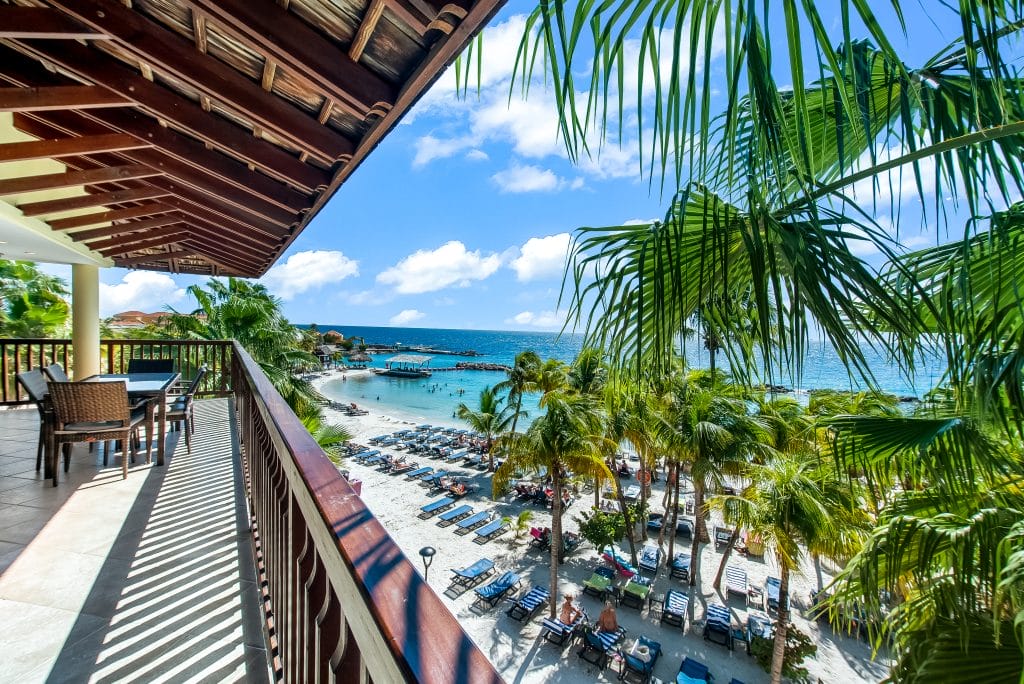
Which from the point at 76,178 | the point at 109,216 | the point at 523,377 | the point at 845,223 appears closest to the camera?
the point at 845,223

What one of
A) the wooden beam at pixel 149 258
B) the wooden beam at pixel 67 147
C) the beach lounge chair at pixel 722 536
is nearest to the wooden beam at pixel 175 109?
the wooden beam at pixel 67 147

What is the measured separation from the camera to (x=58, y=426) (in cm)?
311

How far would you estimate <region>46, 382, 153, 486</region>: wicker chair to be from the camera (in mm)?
3072

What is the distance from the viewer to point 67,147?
2477 mm

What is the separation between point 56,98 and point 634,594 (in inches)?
450

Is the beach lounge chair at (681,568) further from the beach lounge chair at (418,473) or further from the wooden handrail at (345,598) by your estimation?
the wooden handrail at (345,598)

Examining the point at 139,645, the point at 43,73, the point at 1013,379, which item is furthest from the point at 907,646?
the point at 43,73

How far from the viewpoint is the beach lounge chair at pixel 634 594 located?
31.0ft

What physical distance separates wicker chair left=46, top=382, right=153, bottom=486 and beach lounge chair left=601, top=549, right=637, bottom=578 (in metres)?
10.7

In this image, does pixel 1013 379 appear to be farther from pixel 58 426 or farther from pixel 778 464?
pixel 778 464

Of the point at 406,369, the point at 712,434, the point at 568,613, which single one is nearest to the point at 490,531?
the point at 568,613

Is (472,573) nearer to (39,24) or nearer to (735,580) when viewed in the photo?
(735,580)

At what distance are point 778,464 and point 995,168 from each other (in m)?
7.11

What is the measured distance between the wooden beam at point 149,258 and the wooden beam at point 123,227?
0.95 meters
